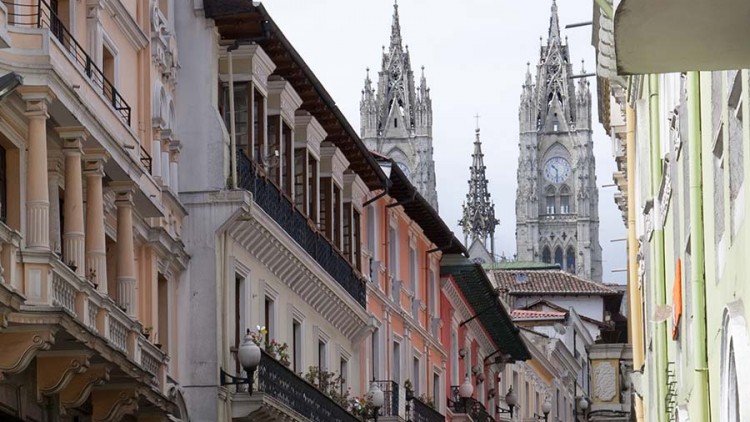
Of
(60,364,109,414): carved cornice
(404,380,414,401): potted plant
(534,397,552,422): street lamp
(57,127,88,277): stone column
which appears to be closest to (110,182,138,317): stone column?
(60,364,109,414): carved cornice

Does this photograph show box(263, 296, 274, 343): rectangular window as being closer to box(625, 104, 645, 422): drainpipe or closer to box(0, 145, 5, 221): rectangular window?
box(625, 104, 645, 422): drainpipe

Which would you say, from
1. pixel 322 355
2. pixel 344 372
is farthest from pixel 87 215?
pixel 344 372

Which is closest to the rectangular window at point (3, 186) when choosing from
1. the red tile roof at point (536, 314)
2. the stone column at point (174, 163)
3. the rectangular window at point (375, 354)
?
the stone column at point (174, 163)

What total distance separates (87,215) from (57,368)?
7.74ft

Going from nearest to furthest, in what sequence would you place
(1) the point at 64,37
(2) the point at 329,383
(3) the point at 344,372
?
(1) the point at 64,37
(2) the point at 329,383
(3) the point at 344,372

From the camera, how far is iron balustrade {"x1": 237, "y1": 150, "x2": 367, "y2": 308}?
31.4 m

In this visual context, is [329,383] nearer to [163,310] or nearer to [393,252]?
[163,310]

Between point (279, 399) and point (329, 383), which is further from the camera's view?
point (329, 383)

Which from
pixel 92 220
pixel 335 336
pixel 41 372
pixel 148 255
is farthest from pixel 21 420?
pixel 335 336

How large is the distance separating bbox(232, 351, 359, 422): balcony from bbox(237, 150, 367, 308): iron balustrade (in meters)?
2.56

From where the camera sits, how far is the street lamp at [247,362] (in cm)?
2875

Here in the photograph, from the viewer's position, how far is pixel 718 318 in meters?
15.2

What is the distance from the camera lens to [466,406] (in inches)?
2142

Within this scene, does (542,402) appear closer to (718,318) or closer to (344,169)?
(344,169)
